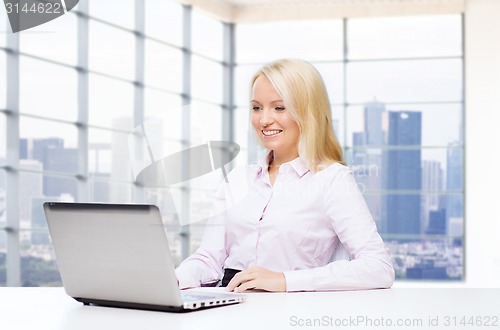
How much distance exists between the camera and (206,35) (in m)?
10.8

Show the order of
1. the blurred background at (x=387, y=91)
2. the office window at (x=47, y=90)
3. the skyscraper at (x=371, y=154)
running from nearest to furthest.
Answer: the office window at (x=47, y=90), the blurred background at (x=387, y=91), the skyscraper at (x=371, y=154)

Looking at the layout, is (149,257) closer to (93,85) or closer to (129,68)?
(93,85)

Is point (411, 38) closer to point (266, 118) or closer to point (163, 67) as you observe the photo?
point (163, 67)

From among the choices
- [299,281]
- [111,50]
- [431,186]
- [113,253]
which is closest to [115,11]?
[111,50]

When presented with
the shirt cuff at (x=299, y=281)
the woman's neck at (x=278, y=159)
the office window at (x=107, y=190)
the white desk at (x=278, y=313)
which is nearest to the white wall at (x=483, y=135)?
the office window at (x=107, y=190)

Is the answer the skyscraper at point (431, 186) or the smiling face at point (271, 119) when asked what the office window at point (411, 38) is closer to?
the skyscraper at point (431, 186)

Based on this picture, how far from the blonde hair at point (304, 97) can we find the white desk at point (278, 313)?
0.62 m

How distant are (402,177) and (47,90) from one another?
4.74 metres

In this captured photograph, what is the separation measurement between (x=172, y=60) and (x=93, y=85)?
5.08 feet

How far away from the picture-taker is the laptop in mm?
1598

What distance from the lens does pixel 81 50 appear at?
8.64 meters

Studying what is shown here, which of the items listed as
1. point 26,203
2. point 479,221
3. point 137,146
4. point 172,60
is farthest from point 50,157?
point 137,146

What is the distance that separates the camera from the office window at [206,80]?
10.5 metres

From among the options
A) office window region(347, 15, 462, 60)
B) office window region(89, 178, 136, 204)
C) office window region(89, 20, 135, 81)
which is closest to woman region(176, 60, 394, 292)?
office window region(89, 178, 136, 204)
